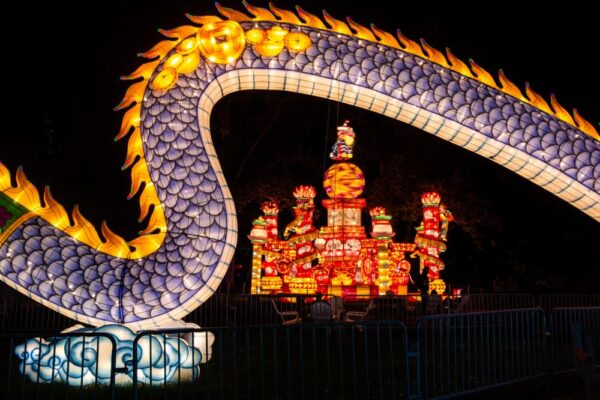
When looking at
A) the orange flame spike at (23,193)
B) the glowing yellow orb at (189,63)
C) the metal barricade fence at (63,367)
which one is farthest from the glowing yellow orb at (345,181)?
the metal barricade fence at (63,367)

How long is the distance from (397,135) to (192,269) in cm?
1749

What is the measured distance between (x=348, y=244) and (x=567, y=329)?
10693 mm

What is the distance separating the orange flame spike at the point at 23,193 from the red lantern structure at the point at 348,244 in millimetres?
13352

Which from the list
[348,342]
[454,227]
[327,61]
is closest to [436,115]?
[327,61]

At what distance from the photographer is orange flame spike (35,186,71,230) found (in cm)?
702

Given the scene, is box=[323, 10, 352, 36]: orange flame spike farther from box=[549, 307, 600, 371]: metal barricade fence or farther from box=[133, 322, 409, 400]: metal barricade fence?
box=[549, 307, 600, 371]: metal barricade fence

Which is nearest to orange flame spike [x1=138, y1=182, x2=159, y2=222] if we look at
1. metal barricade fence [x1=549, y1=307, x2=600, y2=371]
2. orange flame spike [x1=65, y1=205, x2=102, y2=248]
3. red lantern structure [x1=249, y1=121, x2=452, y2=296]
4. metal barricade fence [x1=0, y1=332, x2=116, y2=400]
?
orange flame spike [x1=65, y1=205, x2=102, y2=248]

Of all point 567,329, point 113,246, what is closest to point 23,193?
point 113,246

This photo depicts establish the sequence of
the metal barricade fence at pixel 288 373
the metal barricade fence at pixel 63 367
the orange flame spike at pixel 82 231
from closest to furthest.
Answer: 1. the metal barricade fence at pixel 288 373
2. the metal barricade fence at pixel 63 367
3. the orange flame spike at pixel 82 231

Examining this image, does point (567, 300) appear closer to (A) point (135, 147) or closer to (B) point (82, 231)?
(A) point (135, 147)

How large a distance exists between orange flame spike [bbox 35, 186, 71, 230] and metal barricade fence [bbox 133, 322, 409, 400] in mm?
1445

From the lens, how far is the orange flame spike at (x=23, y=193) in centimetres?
688

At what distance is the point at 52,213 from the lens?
7.06m

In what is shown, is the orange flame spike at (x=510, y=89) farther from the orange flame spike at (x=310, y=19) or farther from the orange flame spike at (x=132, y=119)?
the orange flame spike at (x=132, y=119)
